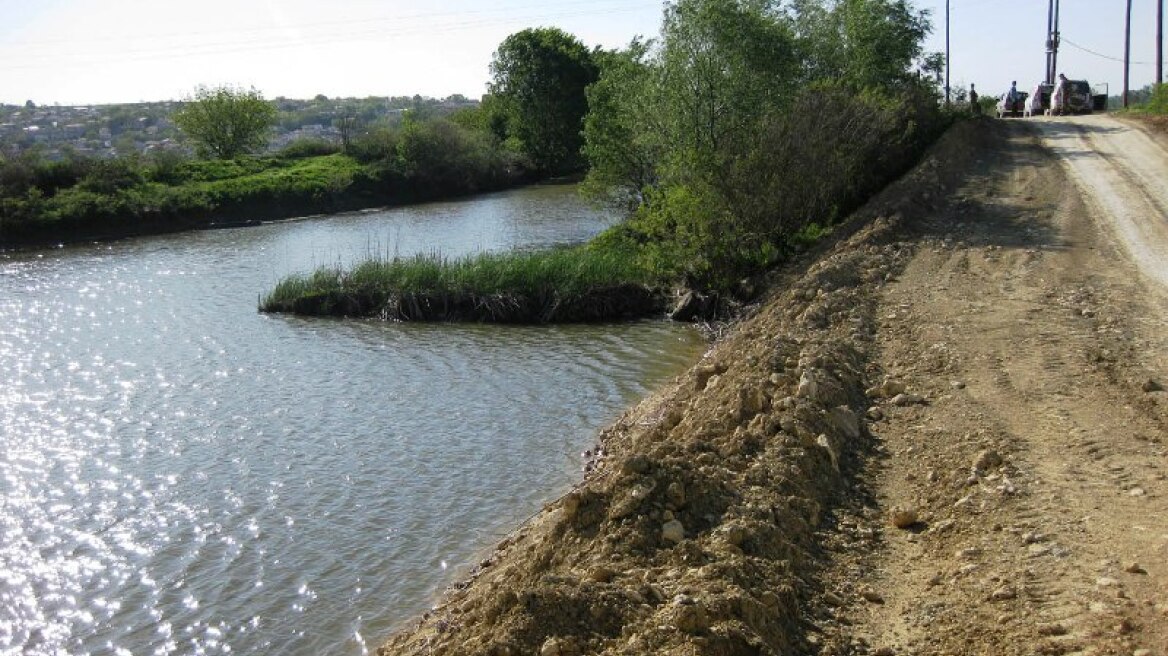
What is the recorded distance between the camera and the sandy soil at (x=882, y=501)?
6129mm

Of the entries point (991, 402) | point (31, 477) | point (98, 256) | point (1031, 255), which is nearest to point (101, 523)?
point (31, 477)

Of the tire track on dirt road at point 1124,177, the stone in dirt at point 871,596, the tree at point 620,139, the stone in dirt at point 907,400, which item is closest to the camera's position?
the stone in dirt at point 871,596

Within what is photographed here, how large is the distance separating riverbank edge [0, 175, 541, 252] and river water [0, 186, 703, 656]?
17.3m

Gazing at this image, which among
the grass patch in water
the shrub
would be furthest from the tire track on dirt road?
the shrub

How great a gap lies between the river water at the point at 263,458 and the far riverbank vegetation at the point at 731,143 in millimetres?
1543

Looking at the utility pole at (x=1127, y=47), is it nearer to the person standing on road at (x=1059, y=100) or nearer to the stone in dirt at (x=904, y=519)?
the person standing on road at (x=1059, y=100)

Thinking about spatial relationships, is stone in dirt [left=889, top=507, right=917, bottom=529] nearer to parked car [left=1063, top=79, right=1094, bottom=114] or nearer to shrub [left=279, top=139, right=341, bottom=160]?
parked car [left=1063, top=79, right=1094, bottom=114]

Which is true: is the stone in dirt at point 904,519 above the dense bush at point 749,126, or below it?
below

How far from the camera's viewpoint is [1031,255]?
55.6 ft

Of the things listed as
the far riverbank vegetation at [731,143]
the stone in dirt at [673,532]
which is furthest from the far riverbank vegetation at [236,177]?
the stone in dirt at [673,532]

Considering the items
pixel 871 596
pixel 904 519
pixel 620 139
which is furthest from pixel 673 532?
pixel 620 139

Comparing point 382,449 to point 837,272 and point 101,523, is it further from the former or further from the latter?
point 837,272

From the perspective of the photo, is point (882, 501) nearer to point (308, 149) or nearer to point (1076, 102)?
point (1076, 102)

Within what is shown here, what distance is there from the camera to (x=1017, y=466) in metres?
8.32
